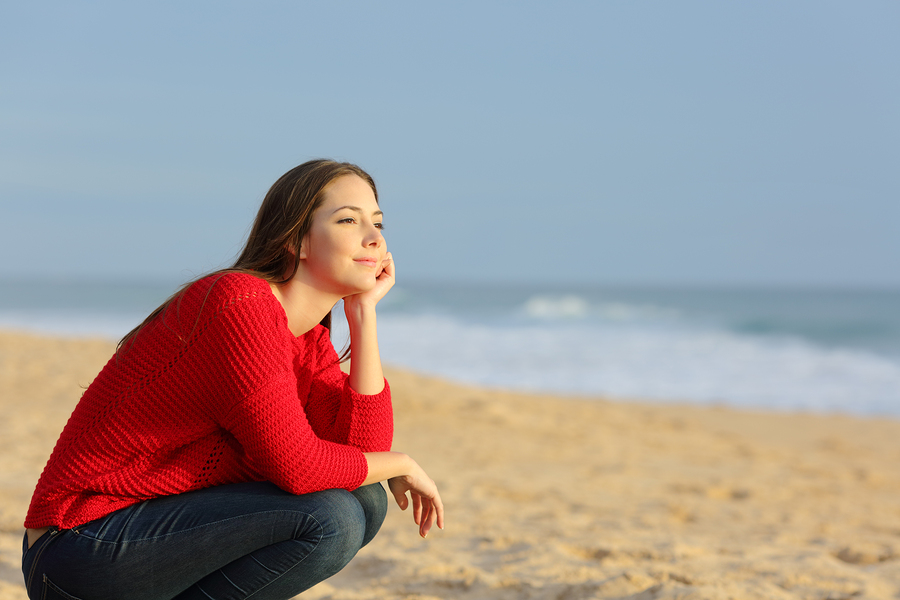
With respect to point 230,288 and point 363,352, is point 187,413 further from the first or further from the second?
point 363,352

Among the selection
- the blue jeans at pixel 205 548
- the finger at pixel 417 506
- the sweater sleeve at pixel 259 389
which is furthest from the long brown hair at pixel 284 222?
the finger at pixel 417 506

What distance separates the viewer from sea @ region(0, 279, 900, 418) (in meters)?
11.2

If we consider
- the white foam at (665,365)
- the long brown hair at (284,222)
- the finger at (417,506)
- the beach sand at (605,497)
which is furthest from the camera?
the white foam at (665,365)

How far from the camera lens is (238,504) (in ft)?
5.88

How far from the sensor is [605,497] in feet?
15.9

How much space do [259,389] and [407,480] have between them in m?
0.62

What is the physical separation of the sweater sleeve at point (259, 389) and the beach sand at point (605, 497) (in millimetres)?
1178

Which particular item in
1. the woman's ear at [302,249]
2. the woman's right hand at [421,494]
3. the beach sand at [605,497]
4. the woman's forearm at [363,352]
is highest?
the woman's ear at [302,249]

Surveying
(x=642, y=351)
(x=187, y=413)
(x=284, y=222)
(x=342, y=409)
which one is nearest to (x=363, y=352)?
(x=342, y=409)

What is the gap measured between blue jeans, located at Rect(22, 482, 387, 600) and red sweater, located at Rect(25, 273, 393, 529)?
5cm

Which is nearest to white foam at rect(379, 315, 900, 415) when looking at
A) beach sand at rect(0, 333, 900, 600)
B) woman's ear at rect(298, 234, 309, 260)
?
beach sand at rect(0, 333, 900, 600)

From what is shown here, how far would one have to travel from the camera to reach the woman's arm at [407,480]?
2.04 meters

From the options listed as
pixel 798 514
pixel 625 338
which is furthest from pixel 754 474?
pixel 625 338

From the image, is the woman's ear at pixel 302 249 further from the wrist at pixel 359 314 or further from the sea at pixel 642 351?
the sea at pixel 642 351
